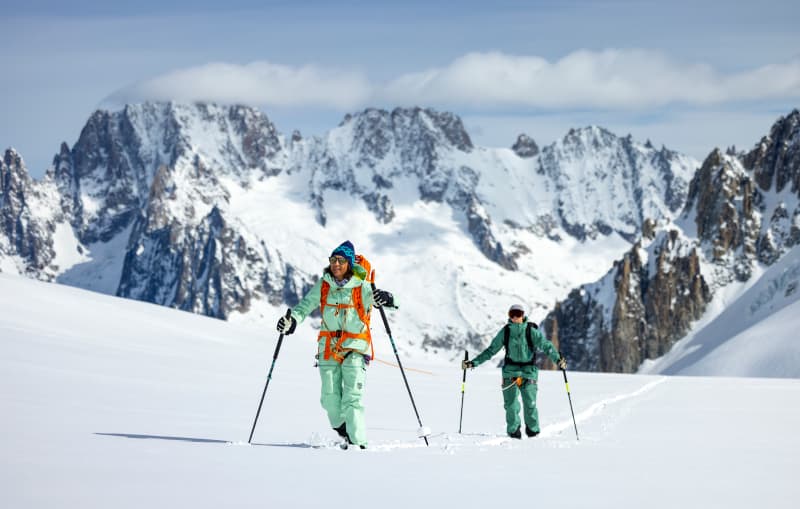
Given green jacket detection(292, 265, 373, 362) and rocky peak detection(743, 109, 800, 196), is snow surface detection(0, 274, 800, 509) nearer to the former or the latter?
green jacket detection(292, 265, 373, 362)

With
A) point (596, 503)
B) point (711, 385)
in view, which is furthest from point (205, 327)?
point (596, 503)

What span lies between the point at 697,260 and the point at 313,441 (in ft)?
567

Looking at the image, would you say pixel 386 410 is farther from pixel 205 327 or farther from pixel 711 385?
pixel 205 327

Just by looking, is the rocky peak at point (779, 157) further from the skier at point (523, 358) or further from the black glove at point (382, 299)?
the black glove at point (382, 299)

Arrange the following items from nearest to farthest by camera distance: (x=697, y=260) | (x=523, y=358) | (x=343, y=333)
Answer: (x=343, y=333)
(x=523, y=358)
(x=697, y=260)

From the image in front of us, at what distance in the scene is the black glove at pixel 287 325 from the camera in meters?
12.2

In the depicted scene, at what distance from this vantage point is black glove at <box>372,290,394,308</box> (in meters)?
11.7

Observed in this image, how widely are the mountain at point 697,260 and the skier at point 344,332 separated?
16053 centimetres

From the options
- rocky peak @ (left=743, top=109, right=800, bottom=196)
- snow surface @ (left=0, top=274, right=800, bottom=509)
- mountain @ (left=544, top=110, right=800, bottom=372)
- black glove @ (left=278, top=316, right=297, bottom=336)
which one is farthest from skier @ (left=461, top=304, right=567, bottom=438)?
rocky peak @ (left=743, top=109, right=800, bottom=196)

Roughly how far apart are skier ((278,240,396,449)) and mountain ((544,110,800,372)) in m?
161

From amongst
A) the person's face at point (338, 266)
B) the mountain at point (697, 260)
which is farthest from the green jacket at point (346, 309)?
the mountain at point (697, 260)

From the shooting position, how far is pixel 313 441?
38.3 ft

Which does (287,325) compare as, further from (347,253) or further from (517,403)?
(517,403)

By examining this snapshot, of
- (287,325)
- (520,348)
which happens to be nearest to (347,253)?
(287,325)
